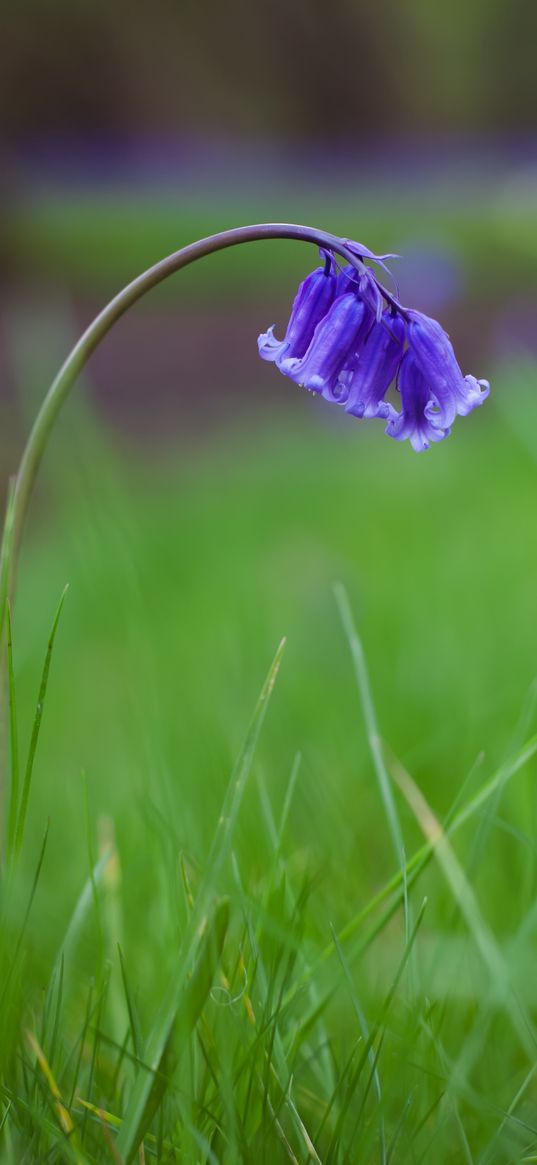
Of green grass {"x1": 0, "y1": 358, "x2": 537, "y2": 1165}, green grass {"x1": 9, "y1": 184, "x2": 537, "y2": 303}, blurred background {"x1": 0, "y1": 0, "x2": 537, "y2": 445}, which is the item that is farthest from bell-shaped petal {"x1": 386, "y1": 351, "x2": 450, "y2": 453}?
green grass {"x1": 9, "y1": 184, "x2": 537, "y2": 303}

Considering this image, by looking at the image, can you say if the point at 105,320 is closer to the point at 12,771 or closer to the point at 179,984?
the point at 12,771

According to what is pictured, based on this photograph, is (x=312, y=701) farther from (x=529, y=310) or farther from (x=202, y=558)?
(x=529, y=310)

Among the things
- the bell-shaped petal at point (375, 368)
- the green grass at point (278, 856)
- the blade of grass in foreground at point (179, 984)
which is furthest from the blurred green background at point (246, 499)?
the bell-shaped petal at point (375, 368)

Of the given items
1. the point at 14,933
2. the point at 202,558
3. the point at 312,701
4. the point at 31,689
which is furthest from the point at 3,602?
the point at 202,558

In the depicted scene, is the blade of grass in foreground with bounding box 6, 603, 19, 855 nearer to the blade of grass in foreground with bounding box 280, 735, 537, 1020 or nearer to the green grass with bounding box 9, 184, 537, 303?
the blade of grass in foreground with bounding box 280, 735, 537, 1020

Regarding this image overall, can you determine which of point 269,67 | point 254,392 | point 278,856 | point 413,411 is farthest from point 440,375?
point 269,67
